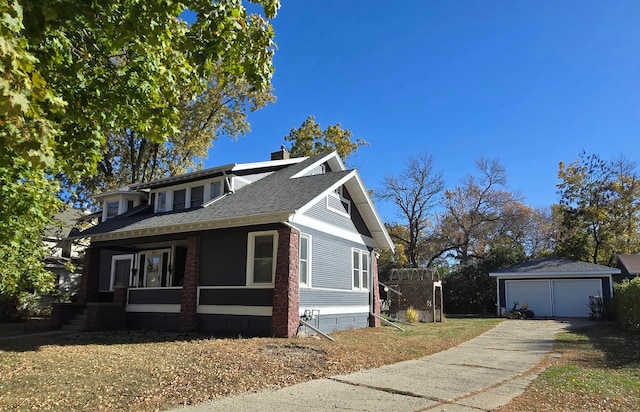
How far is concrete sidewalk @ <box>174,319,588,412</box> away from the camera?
6770mm

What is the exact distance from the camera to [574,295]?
2789cm

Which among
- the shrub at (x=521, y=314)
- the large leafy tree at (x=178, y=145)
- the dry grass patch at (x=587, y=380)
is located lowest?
the dry grass patch at (x=587, y=380)

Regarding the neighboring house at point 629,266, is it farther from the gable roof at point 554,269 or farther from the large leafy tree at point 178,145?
the large leafy tree at point 178,145

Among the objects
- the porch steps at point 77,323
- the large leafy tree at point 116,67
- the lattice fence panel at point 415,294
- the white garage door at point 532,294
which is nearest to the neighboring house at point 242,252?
the porch steps at point 77,323

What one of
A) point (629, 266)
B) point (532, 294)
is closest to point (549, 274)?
point (532, 294)

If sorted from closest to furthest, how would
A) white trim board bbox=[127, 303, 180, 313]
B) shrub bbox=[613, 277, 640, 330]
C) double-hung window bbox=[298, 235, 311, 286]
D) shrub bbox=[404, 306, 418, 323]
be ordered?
double-hung window bbox=[298, 235, 311, 286], white trim board bbox=[127, 303, 180, 313], shrub bbox=[613, 277, 640, 330], shrub bbox=[404, 306, 418, 323]

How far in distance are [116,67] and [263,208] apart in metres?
6.65

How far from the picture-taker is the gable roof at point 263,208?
1390 centimetres

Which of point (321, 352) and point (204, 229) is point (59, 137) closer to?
point (321, 352)

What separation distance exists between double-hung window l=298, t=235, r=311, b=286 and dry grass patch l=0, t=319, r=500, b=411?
2.03m

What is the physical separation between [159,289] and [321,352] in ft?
25.7

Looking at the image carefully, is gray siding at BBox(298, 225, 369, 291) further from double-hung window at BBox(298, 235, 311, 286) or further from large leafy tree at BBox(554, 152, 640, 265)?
large leafy tree at BBox(554, 152, 640, 265)

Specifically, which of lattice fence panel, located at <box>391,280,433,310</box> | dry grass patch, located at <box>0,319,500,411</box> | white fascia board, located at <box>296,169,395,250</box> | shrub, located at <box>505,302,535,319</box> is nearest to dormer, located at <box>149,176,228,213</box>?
white fascia board, located at <box>296,169,395,250</box>

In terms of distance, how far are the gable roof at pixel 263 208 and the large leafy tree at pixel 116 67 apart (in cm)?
563
